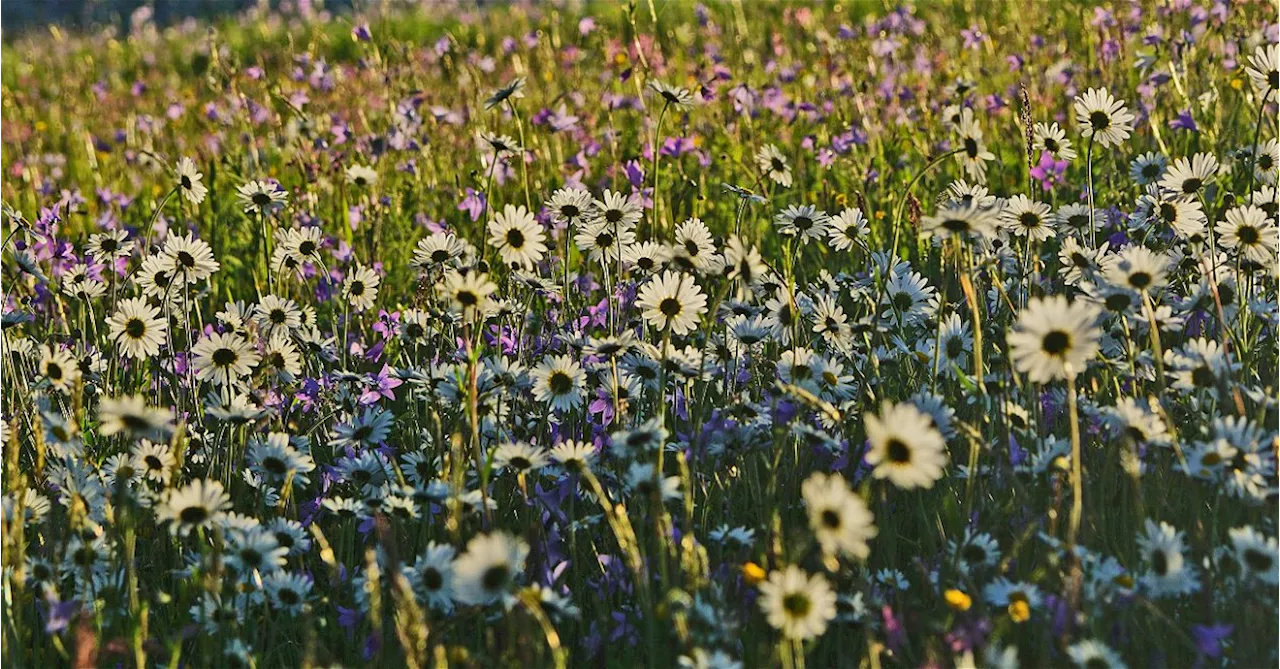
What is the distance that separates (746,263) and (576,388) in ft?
2.04

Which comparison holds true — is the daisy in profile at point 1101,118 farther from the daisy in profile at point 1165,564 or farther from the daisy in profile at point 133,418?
the daisy in profile at point 133,418

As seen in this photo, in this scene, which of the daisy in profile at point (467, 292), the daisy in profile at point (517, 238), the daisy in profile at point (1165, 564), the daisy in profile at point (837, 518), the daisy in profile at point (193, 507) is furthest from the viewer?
the daisy in profile at point (517, 238)

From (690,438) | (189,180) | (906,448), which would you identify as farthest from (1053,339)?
(189,180)

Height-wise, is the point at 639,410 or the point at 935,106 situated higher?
the point at 935,106

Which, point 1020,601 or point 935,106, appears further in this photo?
point 935,106

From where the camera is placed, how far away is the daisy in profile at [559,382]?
2572 mm

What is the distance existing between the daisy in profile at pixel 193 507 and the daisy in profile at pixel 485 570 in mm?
567

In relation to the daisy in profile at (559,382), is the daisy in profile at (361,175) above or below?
above

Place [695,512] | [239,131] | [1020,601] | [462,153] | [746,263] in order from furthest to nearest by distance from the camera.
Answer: [239,131], [462,153], [695,512], [746,263], [1020,601]

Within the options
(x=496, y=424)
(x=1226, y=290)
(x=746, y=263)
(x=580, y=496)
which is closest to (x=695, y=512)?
(x=580, y=496)

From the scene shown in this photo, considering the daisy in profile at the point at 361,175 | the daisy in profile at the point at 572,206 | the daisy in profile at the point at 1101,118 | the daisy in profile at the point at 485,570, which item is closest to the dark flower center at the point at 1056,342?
the daisy in profile at the point at 485,570

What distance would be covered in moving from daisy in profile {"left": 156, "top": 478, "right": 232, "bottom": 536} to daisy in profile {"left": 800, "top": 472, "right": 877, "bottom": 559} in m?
0.98

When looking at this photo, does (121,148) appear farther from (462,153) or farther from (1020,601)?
(1020,601)

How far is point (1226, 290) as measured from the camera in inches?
106
